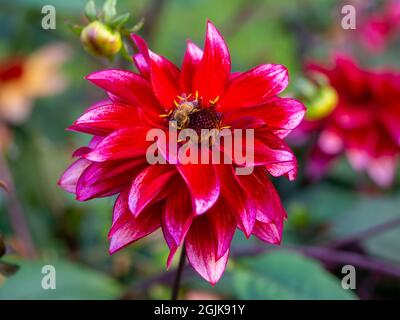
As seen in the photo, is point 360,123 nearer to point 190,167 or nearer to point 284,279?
point 284,279

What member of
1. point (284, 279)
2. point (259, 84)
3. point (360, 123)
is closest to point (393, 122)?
point (360, 123)

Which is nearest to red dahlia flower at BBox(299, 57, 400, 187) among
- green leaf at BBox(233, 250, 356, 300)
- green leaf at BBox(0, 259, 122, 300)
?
green leaf at BBox(233, 250, 356, 300)

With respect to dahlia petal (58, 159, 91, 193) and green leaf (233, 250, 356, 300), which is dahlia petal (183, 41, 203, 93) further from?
green leaf (233, 250, 356, 300)

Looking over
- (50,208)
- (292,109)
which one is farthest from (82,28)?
(50,208)

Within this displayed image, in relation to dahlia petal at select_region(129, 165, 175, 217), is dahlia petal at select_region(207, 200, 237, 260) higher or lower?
lower

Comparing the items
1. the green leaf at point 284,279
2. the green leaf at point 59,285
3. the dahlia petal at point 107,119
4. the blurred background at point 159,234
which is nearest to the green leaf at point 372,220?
the blurred background at point 159,234
